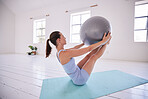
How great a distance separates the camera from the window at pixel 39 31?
5.74m

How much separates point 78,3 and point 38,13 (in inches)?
106

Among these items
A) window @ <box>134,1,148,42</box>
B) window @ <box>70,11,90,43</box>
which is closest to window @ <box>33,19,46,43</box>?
window @ <box>70,11,90,43</box>

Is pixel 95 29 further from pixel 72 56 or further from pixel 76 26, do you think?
pixel 76 26

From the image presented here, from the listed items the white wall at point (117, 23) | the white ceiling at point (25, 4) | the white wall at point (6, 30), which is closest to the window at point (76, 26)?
the white wall at point (117, 23)

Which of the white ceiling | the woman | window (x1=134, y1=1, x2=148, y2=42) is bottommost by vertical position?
the woman

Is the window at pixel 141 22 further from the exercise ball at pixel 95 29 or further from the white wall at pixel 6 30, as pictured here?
the white wall at pixel 6 30

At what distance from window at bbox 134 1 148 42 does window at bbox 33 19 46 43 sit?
4.76m

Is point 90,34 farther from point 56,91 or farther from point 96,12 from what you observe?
point 96,12

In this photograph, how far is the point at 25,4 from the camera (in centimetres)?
548

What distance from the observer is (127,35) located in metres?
3.33

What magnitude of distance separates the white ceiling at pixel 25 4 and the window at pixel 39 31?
0.86m

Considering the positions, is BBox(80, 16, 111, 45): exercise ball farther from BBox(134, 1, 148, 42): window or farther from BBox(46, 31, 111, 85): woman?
BBox(134, 1, 148, 42): window

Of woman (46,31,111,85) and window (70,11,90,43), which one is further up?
window (70,11,90,43)

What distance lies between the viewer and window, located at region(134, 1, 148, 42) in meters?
3.30
